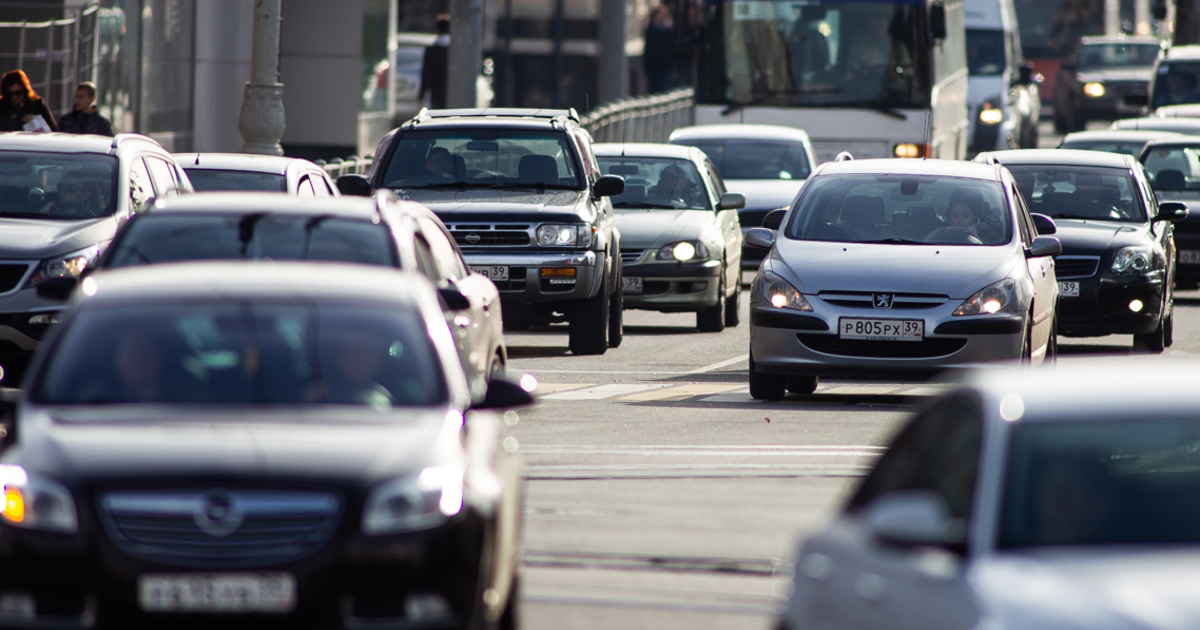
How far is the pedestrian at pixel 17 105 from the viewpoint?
63.8 ft

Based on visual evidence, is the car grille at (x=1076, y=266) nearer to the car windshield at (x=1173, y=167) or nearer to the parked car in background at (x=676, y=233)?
the parked car in background at (x=676, y=233)

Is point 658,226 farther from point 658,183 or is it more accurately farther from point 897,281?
point 897,281

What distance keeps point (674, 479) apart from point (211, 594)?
5311 mm

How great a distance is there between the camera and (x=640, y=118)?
37000mm

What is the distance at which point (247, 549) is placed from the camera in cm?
571

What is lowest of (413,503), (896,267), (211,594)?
(211,594)

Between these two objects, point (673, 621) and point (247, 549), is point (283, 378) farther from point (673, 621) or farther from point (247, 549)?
point (673, 621)

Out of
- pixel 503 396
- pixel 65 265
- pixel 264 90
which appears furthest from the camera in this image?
pixel 264 90

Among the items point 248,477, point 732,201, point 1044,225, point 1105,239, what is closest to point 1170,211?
point 1105,239

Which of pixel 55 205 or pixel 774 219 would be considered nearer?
pixel 55 205

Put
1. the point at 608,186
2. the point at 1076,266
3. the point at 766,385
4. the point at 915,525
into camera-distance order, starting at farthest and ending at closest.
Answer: the point at 1076,266
the point at 608,186
the point at 766,385
the point at 915,525

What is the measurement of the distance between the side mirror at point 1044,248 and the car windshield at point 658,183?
249 inches

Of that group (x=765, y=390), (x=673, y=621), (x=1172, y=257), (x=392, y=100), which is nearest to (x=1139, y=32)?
(x=392, y=100)

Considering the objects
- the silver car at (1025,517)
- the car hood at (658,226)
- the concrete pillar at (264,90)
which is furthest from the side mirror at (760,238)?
the silver car at (1025,517)
